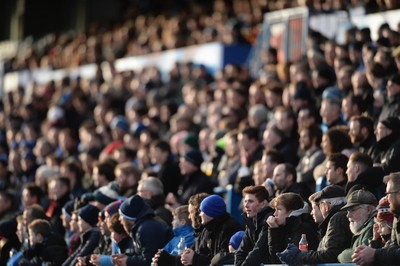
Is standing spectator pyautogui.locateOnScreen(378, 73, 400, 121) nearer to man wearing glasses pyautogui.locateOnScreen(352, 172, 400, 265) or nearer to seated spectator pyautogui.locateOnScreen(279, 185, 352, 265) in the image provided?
seated spectator pyautogui.locateOnScreen(279, 185, 352, 265)

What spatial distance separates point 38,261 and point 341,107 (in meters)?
4.01


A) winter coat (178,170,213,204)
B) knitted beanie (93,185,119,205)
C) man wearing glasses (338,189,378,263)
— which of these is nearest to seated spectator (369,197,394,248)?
man wearing glasses (338,189,378,263)

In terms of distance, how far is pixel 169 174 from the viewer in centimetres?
1586

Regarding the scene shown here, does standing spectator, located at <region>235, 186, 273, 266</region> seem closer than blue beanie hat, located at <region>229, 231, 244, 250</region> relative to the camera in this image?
Yes

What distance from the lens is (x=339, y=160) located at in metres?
12.4

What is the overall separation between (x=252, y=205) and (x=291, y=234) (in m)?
0.73

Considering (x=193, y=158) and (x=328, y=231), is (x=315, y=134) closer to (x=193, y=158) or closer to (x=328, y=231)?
(x=193, y=158)

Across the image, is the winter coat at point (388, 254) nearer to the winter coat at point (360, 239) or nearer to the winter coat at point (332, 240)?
the winter coat at point (360, 239)

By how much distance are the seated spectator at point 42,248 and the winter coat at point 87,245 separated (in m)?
0.28

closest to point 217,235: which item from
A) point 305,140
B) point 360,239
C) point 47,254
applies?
point 360,239

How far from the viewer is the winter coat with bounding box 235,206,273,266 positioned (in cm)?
1119

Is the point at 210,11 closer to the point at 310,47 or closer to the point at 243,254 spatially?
the point at 310,47

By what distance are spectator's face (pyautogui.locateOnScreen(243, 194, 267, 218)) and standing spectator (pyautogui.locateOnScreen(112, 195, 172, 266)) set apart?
1.36 meters

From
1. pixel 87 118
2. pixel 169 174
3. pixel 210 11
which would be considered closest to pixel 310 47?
pixel 169 174
